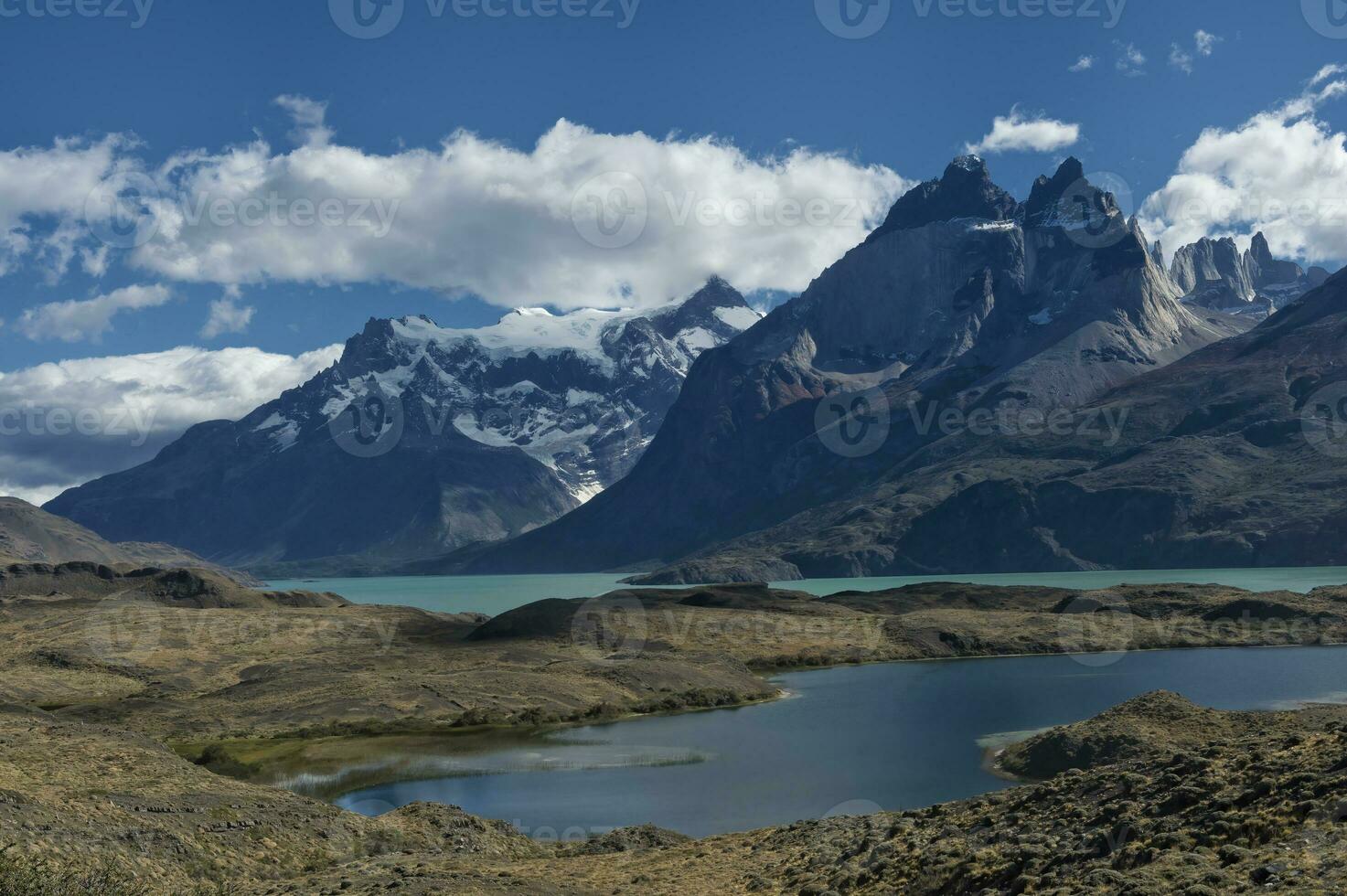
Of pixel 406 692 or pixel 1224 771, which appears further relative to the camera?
pixel 406 692

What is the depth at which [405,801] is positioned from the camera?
64.6 meters

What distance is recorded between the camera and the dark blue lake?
60.8 meters

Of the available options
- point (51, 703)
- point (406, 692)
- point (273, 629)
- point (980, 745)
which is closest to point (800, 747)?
point (980, 745)

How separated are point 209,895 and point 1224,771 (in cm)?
2974

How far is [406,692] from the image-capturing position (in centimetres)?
10350

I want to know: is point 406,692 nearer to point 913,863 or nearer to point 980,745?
point 980,745

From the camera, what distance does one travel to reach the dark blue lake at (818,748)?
60750mm

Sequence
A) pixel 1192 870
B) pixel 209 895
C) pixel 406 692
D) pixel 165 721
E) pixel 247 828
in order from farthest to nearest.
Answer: pixel 406 692 < pixel 165 721 < pixel 247 828 < pixel 209 895 < pixel 1192 870

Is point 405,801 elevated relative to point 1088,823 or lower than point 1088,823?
lower

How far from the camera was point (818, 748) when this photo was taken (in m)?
79.0

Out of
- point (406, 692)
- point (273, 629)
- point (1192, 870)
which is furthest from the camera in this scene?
point (273, 629)

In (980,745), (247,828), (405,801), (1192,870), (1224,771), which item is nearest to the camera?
(1192,870)

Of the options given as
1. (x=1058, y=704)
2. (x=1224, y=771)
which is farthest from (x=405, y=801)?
(x=1058, y=704)

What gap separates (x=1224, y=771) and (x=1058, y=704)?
6480 centimetres
